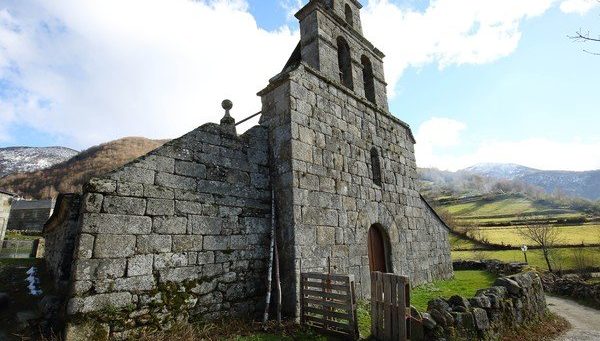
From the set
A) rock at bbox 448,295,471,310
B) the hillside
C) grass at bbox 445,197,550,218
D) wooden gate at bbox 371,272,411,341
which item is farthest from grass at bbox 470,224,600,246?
the hillside

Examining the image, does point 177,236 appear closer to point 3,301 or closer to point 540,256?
point 3,301

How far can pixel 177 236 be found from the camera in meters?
5.54

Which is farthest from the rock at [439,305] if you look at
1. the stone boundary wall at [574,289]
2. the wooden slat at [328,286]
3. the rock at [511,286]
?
the stone boundary wall at [574,289]

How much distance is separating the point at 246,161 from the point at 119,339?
393 cm

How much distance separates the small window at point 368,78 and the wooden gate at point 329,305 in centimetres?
732

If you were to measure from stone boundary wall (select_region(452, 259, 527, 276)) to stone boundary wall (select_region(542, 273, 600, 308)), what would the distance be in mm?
1361

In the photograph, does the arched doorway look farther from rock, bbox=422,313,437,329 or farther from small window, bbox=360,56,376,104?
small window, bbox=360,56,376,104

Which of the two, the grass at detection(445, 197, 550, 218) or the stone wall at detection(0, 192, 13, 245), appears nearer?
the stone wall at detection(0, 192, 13, 245)

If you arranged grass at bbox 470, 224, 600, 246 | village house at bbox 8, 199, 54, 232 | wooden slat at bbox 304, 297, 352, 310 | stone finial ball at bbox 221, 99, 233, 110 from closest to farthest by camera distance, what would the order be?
1. wooden slat at bbox 304, 297, 352, 310
2. stone finial ball at bbox 221, 99, 233, 110
3. grass at bbox 470, 224, 600, 246
4. village house at bbox 8, 199, 54, 232

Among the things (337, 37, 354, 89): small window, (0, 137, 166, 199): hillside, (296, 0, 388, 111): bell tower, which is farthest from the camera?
(0, 137, 166, 199): hillside

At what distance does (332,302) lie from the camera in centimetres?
550

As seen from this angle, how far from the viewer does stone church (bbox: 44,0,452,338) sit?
15.8 ft

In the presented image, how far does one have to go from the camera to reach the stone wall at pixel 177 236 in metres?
4.62

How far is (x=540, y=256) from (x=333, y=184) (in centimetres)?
3045
